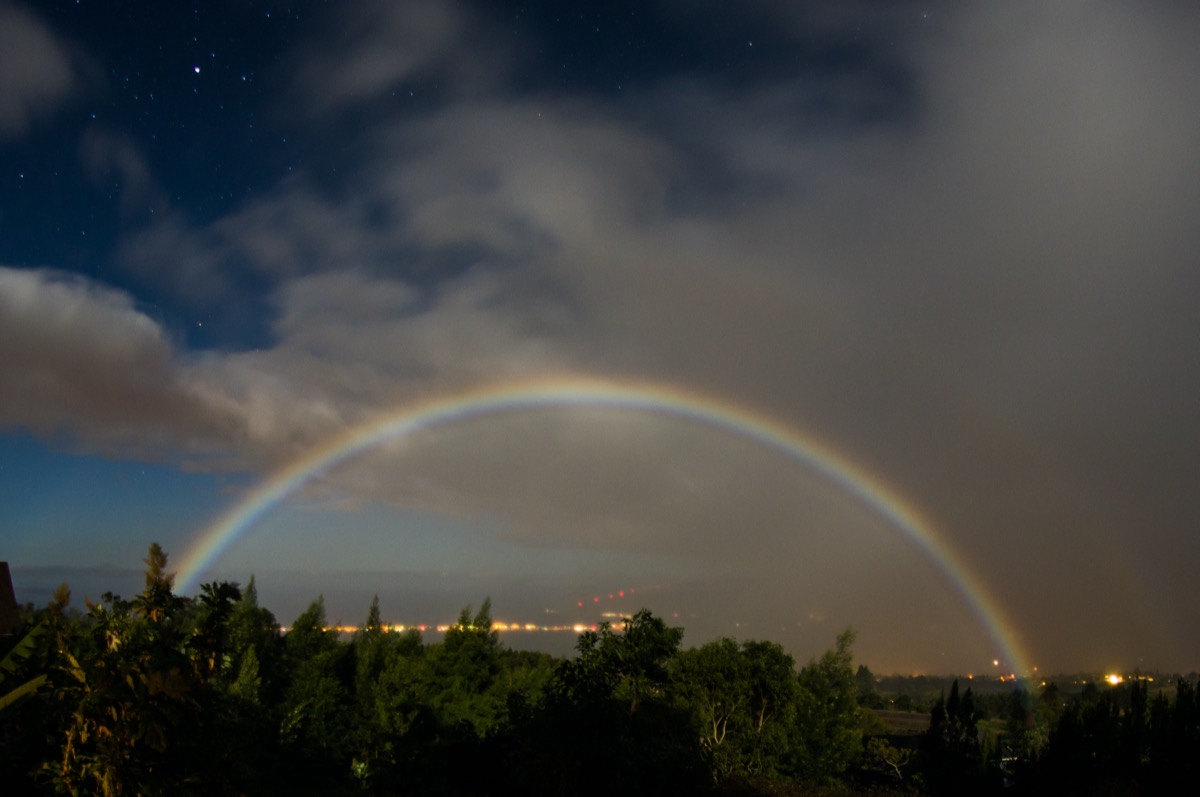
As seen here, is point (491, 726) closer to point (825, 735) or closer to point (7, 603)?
point (825, 735)

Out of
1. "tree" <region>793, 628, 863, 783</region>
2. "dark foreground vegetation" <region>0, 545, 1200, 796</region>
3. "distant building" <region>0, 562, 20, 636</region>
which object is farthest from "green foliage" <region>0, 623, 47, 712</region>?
"distant building" <region>0, 562, 20, 636</region>

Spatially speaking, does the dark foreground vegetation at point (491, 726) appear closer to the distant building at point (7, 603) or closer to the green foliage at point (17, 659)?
the green foliage at point (17, 659)

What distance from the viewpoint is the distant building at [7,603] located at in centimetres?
3478

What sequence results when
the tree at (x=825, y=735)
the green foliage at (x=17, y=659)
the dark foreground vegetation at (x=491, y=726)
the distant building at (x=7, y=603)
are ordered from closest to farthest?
the dark foreground vegetation at (x=491, y=726), the green foliage at (x=17, y=659), the tree at (x=825, y=735), the distant building at (x=7, y=603)

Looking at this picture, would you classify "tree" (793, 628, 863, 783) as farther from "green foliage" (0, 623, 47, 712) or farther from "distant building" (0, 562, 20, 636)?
"distant building" (0, 562, 20, 636)

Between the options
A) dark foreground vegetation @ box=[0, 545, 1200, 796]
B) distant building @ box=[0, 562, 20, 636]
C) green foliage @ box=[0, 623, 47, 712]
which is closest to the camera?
dark foreground vegetation @ box=[0, 545, 1200, 796]

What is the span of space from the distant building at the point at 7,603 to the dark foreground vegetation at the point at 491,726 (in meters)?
10.5

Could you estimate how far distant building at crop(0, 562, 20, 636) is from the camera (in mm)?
34781

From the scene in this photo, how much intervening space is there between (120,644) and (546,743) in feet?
26.8

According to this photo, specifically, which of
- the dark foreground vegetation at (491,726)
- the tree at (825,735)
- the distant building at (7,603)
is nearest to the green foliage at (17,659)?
the dark foreground vegetation at (491,726)

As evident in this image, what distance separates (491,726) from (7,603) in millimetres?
24942

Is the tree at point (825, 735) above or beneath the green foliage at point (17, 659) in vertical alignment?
beneath

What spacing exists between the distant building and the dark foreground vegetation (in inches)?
414

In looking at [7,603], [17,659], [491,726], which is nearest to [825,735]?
[491,726]
